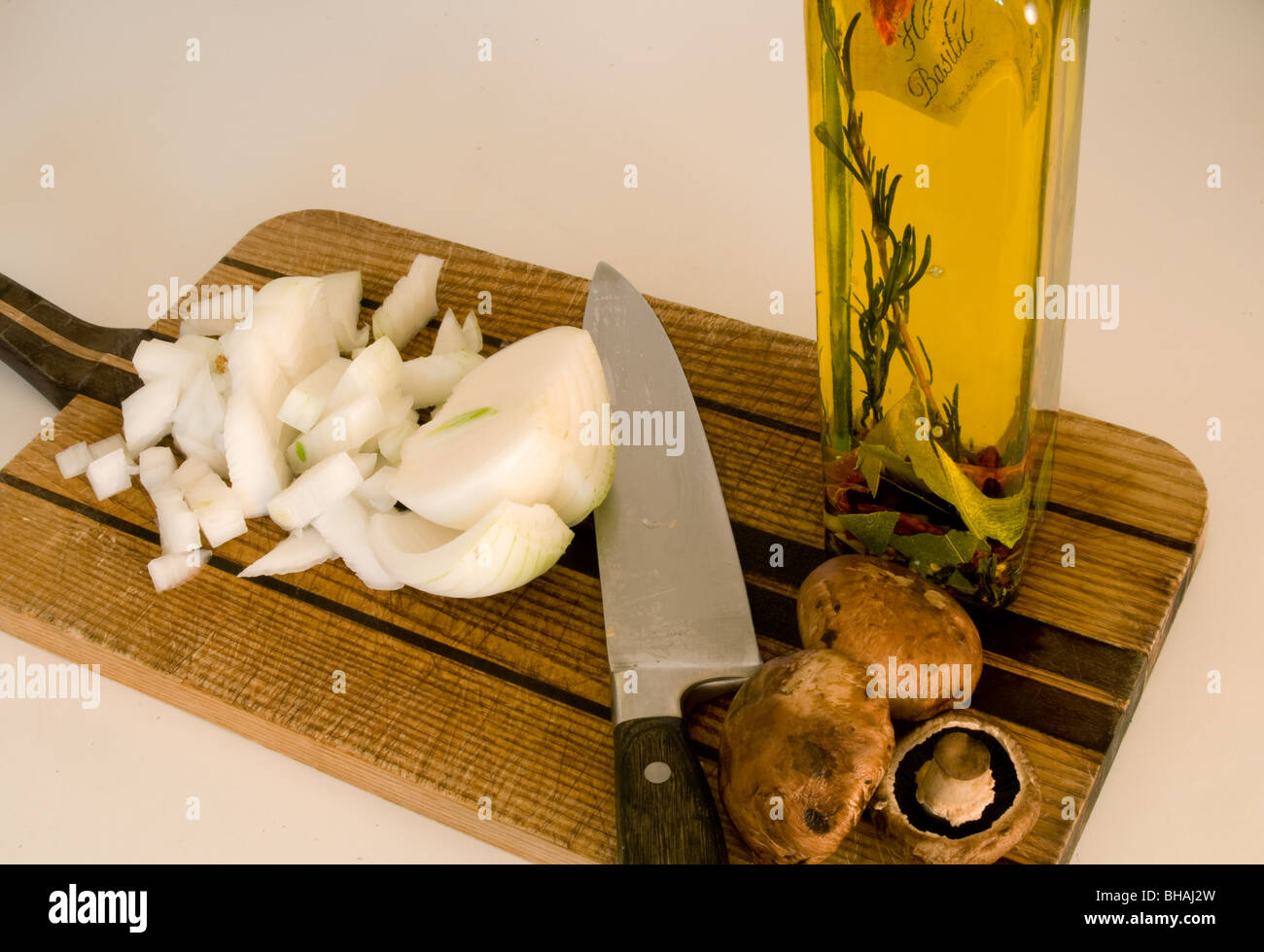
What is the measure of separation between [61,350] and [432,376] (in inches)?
18.3

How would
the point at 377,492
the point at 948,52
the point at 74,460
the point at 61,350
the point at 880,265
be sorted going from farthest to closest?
the point at 61,350, the point at 74,460, the point at 377,492, the point at 880,265, the point at 948,52

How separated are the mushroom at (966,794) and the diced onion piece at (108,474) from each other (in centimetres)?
81

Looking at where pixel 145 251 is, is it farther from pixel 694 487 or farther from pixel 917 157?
pixel 917 157

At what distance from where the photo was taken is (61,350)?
1.47m

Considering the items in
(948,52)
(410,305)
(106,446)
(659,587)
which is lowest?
(659,587)

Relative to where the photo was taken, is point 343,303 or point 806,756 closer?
point 806,756

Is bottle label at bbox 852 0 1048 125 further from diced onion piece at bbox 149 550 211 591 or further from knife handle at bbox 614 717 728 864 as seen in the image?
diced onion piece at bbox 149 550 211 591

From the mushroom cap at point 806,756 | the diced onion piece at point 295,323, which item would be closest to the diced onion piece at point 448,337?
the diced onion piece at point 295,323

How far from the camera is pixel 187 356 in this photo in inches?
52.9

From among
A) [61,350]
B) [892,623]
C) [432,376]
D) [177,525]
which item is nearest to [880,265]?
[892,623]

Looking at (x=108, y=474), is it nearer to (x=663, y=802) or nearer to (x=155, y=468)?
(x=155, y=468)

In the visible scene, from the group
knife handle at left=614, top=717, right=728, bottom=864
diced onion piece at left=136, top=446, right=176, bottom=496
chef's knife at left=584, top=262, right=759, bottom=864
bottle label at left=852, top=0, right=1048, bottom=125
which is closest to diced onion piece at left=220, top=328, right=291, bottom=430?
diced onion piece at left=136, top=446, right=176, bottom=496

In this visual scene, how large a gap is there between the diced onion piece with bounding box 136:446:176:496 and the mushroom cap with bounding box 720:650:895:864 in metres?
0.66

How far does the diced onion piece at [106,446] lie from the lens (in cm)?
135
